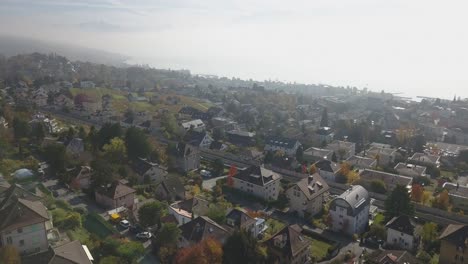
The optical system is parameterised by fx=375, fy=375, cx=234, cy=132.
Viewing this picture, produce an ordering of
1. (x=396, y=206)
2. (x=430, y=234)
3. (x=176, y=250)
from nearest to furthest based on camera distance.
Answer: (x=176, y=250)
(x=430, y=234)
(x=396, y=206)

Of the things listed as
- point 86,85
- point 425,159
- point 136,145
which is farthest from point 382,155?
point 86,85

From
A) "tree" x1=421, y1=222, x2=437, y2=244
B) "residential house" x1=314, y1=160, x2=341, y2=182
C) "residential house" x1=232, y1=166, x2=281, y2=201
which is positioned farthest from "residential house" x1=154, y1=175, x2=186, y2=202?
"tree" x1=421, y1=222, x2=437, y2=244

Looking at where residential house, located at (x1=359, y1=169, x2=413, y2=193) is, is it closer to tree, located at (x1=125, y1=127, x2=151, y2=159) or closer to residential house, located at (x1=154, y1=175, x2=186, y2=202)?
residential house, located at (x1=154, y1=175, x2=186, y2=202)

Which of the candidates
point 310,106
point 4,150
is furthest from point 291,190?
point 310,106

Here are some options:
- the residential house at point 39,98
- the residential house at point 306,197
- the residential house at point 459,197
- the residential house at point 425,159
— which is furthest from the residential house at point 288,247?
the residential house at point 39,98

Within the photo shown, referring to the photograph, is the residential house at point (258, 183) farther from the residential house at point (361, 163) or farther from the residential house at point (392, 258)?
the residential house at point (361, 163)

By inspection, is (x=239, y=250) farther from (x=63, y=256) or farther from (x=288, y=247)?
(x=63, y=256)

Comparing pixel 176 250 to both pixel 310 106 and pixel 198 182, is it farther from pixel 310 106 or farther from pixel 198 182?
pixel 310 106
